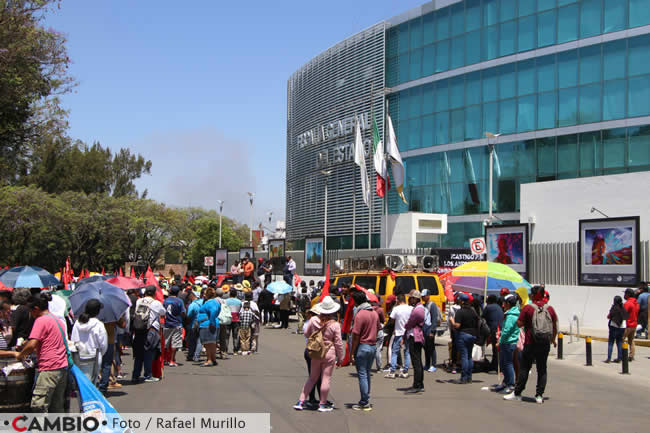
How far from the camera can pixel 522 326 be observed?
10922 millimetres

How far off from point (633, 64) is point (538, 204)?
1429 cm

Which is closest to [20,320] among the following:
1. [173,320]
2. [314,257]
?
[173,320]

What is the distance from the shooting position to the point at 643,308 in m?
18.8

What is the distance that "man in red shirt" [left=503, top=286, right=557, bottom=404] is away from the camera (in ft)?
34.9

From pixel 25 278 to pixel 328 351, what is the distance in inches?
405

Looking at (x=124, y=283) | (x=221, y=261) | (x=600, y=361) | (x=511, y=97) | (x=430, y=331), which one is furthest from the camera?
(x=221, y=261)

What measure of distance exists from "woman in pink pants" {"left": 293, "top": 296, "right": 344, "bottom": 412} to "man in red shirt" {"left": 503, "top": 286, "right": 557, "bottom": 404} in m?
3.40

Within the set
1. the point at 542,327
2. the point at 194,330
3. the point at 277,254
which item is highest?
the point at 277,254

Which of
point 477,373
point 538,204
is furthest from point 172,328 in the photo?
point 538,204

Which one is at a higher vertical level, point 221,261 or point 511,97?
point 511,97

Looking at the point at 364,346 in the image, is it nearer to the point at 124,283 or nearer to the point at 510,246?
the point at 124,283

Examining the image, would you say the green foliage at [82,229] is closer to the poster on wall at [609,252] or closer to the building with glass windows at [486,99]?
the building with glass windows at [486,99]

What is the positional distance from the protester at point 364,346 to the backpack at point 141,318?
405cm

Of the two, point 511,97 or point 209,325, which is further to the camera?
point 511,97
